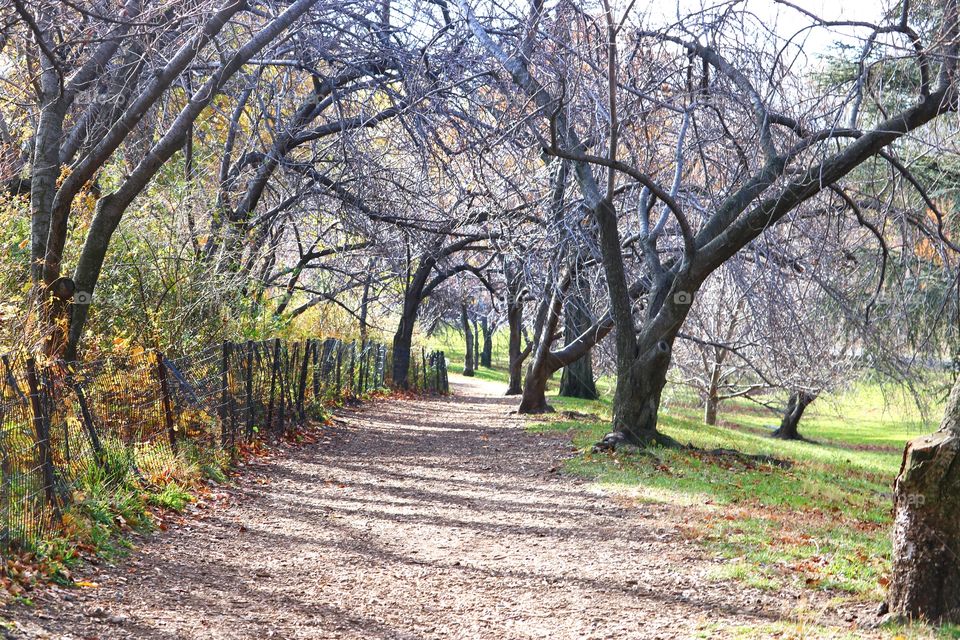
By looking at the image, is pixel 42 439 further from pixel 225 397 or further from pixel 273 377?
pixel 273 377

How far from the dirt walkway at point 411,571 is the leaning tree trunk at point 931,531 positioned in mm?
805

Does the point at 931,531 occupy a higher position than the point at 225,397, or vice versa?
the point at 225,397

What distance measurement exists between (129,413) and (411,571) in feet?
11.3

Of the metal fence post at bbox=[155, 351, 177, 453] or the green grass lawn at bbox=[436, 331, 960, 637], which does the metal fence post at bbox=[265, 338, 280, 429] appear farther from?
the green grass lawn at bbox=[436, 331, 960, 637]

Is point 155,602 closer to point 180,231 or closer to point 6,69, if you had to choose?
point 180,231

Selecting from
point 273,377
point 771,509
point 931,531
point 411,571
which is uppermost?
point 273,377

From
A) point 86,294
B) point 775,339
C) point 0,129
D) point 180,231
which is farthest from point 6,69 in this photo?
point 775,339

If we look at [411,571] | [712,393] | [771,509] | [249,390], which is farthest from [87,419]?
[712,393]

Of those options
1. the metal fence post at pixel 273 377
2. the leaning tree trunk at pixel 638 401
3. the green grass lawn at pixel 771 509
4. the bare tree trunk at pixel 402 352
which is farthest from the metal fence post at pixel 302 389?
the bare tree trunk at pixel 402 352

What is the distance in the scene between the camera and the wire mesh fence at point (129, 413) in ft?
19.5

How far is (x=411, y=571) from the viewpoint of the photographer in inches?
273

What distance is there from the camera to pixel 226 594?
609 cm

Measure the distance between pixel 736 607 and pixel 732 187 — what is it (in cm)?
800

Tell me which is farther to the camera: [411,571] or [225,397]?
[225,397]
